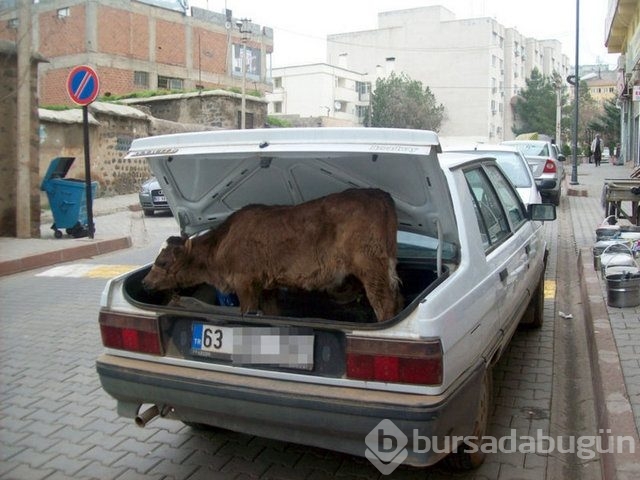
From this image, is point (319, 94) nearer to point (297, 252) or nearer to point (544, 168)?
point (544, 168)

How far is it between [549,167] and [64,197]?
35.0 feet

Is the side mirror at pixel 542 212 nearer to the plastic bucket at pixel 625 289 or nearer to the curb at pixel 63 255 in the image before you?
the plastic bucket at pixel 625 289

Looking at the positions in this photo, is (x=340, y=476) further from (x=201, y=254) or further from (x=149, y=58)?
(x=149, y=58)

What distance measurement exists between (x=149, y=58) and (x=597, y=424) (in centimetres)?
4342

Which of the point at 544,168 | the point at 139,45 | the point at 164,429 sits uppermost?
the point at 139,45

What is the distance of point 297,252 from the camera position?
3.57 metres

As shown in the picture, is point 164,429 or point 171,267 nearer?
point 171,267

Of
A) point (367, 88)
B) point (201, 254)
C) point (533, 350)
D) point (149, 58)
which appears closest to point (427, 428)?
point (201, 254)

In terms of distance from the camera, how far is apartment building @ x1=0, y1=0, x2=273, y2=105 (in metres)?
40.2

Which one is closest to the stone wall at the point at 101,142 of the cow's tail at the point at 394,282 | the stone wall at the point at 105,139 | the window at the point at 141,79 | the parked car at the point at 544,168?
the stone wall at the point at 105,139

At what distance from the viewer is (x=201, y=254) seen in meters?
3.73

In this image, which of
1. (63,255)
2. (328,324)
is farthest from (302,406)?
(63,255)

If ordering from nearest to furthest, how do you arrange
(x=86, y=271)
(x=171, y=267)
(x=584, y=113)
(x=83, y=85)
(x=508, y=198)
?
(x=171, y=267) < (x=508, y=198) < (x=86, y=271) < (x=83, y=85) < (x=584, y=113)

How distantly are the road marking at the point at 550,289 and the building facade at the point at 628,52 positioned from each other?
41.6ft
